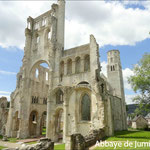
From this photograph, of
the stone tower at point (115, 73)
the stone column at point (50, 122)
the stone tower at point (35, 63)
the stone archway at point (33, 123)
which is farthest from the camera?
the stone tower at point (115, 73)

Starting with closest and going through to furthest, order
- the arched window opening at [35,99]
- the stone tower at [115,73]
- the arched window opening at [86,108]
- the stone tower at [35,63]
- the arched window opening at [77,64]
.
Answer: the arched window opening at [86,108] → the arched window opening at [77,64] → the stone tower at [35,63] → the arched window opening at [35,99] → the stone tower at [115,73]

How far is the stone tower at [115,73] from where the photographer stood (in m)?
42.3

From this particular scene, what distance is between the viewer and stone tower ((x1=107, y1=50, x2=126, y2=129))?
42.3m

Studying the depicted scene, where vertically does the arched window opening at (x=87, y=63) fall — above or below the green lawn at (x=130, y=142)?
above

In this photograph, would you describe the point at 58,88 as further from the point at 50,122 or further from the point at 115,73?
the point at 115,73

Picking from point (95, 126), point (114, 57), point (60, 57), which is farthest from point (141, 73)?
point (114, 57)

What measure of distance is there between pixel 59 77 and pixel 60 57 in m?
3.42

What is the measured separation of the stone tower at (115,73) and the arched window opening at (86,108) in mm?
24683

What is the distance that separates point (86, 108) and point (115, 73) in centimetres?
2866

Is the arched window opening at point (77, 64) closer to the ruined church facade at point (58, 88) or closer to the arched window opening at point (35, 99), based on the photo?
the ruined church facade at point (58, 88)

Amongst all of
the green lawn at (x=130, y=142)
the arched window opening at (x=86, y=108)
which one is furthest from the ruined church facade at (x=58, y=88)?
the green lawn at (x=130, y=142)

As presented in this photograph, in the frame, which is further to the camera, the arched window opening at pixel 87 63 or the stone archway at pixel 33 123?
the stone archway at pixel 33 123

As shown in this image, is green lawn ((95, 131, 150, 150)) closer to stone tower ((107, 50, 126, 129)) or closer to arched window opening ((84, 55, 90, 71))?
arched window opening ((84, 55, 90, 71))

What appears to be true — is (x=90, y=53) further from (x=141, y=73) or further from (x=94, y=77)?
(x=141, y=73)
